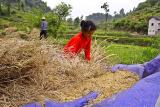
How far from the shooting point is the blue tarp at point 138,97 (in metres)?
3.01

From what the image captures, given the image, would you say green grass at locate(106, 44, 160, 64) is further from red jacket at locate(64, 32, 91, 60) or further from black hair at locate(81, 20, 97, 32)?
black hair at locate(81, 20, 97, 32)

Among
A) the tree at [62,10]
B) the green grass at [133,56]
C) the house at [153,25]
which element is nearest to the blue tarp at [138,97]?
the green grass at [133,56]

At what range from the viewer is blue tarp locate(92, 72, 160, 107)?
301cm

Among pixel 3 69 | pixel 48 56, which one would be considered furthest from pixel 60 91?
pixel 3 69

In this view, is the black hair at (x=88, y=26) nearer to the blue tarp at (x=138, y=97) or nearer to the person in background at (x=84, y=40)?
the person in background at (x=84, y=40)

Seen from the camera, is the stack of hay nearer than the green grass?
Yes

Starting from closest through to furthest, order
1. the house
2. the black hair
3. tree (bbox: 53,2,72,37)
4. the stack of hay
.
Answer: the stack of hay < the black hair < tree (bbox: 53,2,72,37) < the house

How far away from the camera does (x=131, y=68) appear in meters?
4.92

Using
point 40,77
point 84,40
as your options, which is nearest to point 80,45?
point 84,40

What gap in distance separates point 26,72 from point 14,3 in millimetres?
64503

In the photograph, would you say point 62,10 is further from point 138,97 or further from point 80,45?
point 138,97

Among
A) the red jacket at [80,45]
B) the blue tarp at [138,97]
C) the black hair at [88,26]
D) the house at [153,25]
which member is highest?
the black hair at [88,26]

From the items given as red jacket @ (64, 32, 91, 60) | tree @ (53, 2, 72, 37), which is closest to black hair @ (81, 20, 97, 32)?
red jacket @ (64, 32, 91, 60)

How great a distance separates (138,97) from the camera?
3105mm
